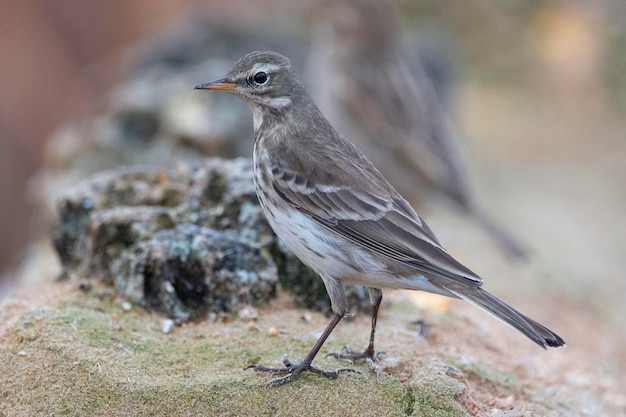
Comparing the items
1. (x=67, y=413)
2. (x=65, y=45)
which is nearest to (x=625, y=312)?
(x=67, y=413)

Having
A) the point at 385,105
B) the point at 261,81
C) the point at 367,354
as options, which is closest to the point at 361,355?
the point at 367,354

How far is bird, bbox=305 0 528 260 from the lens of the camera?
28.4ft

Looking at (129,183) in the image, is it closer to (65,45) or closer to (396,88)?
(396,88)

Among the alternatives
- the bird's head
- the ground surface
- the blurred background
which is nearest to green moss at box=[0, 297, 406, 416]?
the ground surface

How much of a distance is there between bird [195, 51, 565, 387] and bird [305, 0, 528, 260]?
3657 millimetres

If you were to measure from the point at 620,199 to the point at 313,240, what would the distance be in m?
7.01

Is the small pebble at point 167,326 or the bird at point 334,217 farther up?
the bird at point 334,217

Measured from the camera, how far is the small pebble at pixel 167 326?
15.1 feet

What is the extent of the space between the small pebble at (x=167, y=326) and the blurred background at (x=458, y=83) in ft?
13.5

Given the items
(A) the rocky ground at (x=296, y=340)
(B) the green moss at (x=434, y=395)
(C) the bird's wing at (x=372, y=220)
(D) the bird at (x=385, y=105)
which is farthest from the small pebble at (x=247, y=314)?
(D) the bird at (x=385, y=105)

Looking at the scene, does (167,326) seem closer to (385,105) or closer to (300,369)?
(300,369)

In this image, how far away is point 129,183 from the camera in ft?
18.9

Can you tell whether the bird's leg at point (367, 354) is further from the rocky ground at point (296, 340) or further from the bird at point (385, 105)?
the bird at point (385, 105)

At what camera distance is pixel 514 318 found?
13.0 feet
